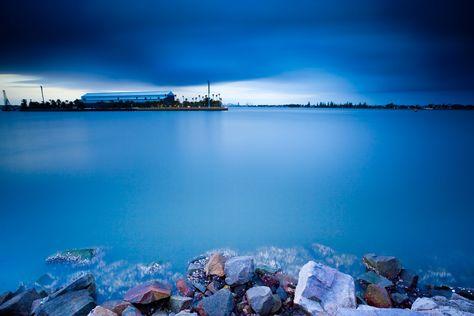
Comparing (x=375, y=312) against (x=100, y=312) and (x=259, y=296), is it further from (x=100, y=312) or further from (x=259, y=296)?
(x=100, y=312)

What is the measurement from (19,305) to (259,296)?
3.46 meters

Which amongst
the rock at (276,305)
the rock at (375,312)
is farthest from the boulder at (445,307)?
the rock at (276,305)

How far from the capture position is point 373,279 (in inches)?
183

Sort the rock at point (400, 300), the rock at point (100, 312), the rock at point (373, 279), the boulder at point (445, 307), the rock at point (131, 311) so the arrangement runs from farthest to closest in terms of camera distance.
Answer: the rock at point (373, 279), the rock at point (400, 300), the rock at point (131, 311), the rock at point (100, 312), the boulder at point (445, 307)

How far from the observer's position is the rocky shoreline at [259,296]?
374 centimetres

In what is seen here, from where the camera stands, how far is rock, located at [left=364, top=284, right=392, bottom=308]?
4016 mm

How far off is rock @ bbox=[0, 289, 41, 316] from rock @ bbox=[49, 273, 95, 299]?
11.3 inches

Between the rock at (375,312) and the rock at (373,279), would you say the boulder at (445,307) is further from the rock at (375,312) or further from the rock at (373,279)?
the rock at (373,279)

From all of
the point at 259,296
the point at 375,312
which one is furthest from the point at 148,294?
the point at 375,312

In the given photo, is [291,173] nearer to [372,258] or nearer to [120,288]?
[372,258]

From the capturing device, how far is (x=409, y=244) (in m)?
6.45

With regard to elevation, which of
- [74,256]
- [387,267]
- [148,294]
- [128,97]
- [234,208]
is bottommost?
[234,208]

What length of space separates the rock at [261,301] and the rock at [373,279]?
6.13ft

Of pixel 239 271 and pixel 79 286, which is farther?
pixel 239 271
